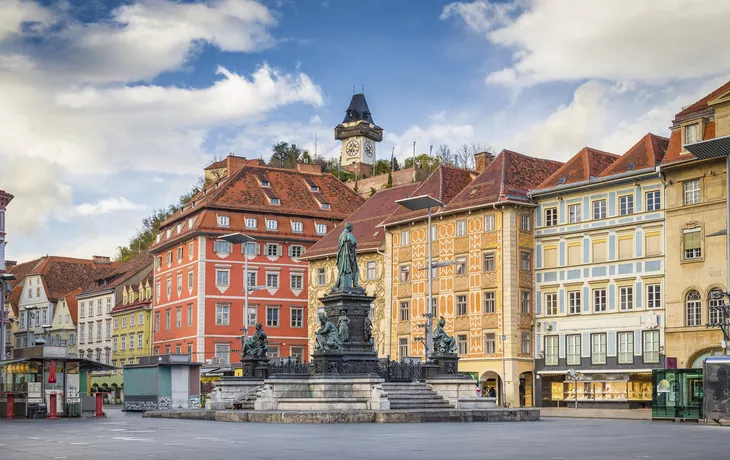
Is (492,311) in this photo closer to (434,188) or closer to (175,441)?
(434,188)

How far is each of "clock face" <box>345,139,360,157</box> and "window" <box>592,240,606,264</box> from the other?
118 meters

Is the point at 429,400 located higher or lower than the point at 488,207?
lower

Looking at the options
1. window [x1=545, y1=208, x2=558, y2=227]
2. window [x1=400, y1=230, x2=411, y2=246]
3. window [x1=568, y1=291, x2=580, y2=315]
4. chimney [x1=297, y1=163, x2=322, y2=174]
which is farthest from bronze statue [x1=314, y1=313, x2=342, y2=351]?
chimney [x1=297, y1=163, x2=322, y2=174]

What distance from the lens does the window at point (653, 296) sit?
6075cm

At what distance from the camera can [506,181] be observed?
6925cm

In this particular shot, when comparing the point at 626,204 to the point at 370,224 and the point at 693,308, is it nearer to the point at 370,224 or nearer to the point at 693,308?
the point at 693,308

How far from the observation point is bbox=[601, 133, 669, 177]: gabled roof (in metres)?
62.8

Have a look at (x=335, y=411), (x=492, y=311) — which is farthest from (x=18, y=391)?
(x=492, y=311)

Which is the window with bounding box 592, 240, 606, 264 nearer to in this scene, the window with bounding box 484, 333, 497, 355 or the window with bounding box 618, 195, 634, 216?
the window with bounding box 618, 195, 634, 216

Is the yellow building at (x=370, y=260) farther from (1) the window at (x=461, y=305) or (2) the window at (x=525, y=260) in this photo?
(2) the window at (x=525, y=260)

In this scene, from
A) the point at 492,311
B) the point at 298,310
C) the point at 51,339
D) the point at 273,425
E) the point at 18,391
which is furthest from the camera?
the point at 51,339

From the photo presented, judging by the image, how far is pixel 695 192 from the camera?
5862 cm

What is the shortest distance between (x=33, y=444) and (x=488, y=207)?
4746 cm

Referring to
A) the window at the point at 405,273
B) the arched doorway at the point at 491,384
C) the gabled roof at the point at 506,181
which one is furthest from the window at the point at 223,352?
the arched doorway at the point at 491,384
